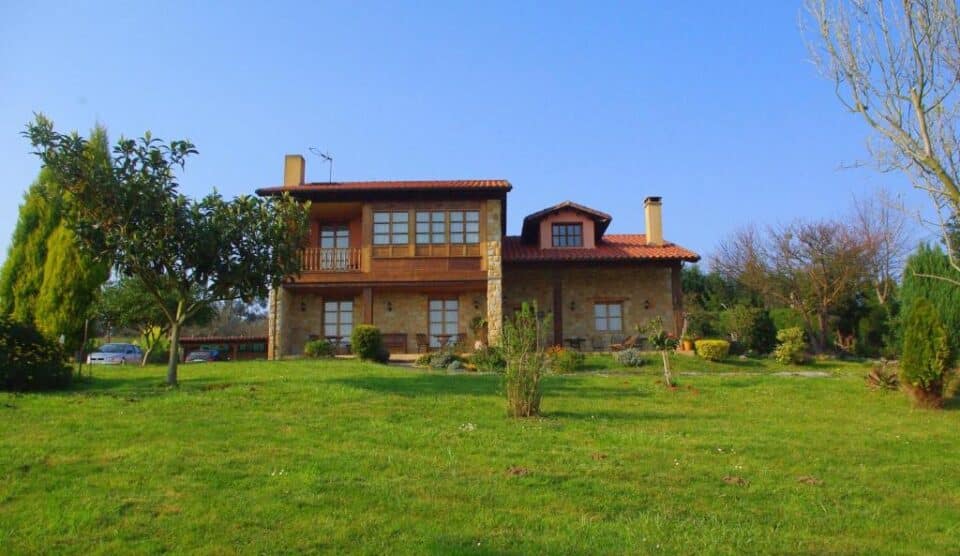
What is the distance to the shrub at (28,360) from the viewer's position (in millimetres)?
13211

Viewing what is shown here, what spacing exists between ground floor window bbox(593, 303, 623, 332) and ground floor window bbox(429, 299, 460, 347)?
475 cm

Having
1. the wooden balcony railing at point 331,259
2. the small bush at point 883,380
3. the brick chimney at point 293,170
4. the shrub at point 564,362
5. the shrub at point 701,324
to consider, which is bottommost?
the small bush at point 883,380

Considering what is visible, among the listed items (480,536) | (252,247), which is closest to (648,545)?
(480,536)

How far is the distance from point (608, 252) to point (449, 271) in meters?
5.63

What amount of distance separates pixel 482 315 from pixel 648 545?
19.0 m

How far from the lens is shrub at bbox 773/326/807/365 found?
20922mm

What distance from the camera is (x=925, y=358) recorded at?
41.7 feet

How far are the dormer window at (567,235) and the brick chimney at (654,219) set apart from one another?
8.24ft

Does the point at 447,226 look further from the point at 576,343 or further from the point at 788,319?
the point at 788,319

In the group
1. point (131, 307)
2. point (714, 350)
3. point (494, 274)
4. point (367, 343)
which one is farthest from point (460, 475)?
point (131, 307)

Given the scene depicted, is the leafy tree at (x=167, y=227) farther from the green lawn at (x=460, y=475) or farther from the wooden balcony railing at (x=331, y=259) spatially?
the wooden balcony railing at (x=331, y=259)

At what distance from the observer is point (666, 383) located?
49.3 ft

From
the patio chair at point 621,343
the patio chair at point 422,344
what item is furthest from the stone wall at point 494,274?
the patio chair at point 621,343

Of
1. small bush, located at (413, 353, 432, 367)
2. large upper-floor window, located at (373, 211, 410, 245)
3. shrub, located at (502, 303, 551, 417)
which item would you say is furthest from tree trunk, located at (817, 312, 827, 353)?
shrub, located at (502, 303, 551, 417)
